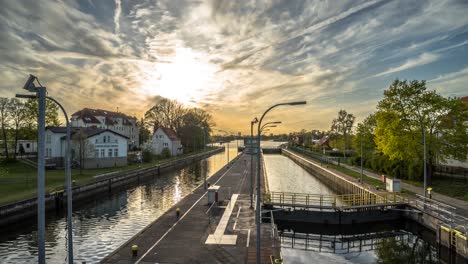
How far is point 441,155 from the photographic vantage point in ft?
127

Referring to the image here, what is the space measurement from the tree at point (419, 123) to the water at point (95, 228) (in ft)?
99.9

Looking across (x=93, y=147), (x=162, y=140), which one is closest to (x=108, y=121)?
(x=162, y=140)

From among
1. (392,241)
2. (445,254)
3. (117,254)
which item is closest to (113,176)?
(117,254)

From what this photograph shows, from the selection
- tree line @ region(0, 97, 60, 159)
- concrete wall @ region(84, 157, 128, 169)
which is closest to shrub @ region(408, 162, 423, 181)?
concrete wall @ region(84, 157, 128, 169)

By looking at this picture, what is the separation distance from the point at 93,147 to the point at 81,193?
1973cm

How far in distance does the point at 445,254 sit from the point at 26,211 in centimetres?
3696

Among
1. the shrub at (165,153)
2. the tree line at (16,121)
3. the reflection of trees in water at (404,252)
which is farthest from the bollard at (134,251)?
the shrub at (165,153)

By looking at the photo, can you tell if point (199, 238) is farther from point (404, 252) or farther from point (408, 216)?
point (408, 216)

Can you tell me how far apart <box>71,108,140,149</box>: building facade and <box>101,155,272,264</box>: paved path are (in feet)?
226

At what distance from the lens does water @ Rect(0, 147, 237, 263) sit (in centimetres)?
2212

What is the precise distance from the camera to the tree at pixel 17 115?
63.5m

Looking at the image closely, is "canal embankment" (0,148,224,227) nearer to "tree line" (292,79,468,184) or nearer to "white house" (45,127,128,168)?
"white house" (45,127,128,168)

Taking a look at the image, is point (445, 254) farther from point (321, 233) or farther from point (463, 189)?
point (463, 189)

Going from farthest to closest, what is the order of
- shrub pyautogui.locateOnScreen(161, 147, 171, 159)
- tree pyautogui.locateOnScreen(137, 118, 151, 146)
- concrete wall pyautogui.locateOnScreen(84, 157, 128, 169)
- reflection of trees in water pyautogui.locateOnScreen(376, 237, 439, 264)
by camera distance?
1. tree pyautogui.locateOnScreen(137, 118, 151, 146)
2. shrub pyautogui.locateOnScreen(161, 147, 171, 159)
3. concrete wall pyautogui.locateOnScreen(84, 157, 128, 169)
4. reflection of trees in water pyautogui.locateOnScreen(376, 237, 439, 264)
